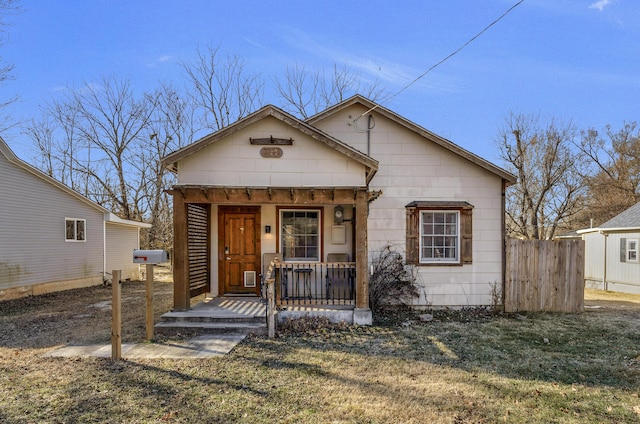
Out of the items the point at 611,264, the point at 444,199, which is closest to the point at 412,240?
the point at 444,199

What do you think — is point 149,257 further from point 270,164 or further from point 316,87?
point 316,87

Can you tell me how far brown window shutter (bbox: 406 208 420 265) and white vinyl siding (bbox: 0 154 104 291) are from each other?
1265 centimetres

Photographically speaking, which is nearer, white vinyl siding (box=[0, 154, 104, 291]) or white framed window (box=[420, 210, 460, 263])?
white framed window (box=[420, 210, 460, 263])

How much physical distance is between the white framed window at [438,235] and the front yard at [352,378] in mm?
2043

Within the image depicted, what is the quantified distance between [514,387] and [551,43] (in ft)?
34.2

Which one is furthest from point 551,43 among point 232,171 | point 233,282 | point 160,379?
point 160,379

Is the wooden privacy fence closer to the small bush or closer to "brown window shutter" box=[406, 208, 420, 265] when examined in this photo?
"brown window shutter" box=[406, 208, 420, 265]

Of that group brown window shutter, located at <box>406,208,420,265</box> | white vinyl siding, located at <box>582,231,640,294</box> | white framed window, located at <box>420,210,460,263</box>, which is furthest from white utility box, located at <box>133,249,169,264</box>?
white vinyl siding, located at <box>582,231,640,294</box>

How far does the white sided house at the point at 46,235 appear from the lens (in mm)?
12273

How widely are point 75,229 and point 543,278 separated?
16474mm

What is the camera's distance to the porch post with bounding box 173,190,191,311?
24.9 feet

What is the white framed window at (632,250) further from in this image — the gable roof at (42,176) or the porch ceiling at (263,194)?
the gable roof at (42,176)

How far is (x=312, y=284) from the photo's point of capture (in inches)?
366

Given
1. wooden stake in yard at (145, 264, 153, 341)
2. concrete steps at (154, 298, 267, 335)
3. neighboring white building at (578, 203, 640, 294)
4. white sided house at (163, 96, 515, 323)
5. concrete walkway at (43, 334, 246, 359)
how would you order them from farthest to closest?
neighboring white building at (578, 203, 640, 294) < white sided house at (163, 96, 515, 323) < concrete steps at (154, 298, 267, 335) < wooden stake in yard at (145, 264, 153, 341) < concrete walkway at (43, 334, 246, 359)
